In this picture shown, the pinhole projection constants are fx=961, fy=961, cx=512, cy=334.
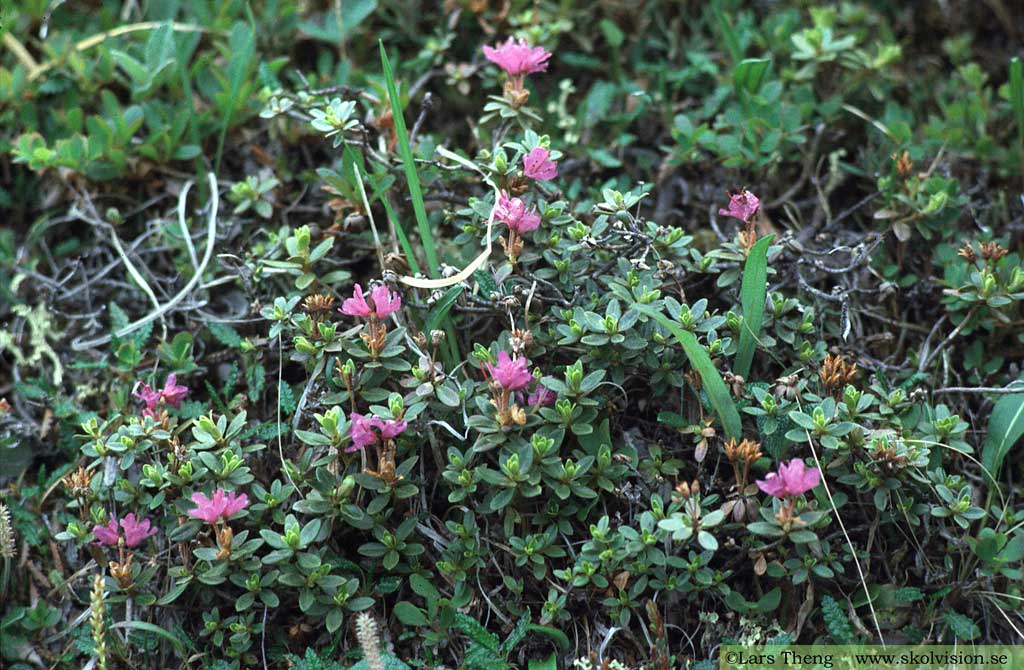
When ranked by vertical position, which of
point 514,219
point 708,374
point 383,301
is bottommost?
point 708,374

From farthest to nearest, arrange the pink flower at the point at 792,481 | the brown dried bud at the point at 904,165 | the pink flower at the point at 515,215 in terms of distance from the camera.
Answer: the brown dried bud at the point at 904,165, the pink flower at the point at 515,215, the pink flower at the point at 792,481

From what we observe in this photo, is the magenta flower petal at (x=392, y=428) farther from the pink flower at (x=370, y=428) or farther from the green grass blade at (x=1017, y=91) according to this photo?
the green grass blade at (x=1017, y=91)

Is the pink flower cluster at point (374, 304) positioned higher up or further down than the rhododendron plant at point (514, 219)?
further down

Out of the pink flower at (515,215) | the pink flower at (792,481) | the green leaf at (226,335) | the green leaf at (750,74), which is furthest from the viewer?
the green leaf at (750,74)

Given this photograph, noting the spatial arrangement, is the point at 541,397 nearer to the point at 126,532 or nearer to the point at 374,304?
the point at 374,304

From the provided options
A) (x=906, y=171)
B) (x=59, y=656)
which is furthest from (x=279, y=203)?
(x=906, y=171)

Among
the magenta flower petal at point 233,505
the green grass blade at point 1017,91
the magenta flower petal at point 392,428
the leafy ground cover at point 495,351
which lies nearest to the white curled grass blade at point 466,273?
the leafy ground cover at point 495,351

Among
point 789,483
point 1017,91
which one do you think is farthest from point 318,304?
point 1017,91

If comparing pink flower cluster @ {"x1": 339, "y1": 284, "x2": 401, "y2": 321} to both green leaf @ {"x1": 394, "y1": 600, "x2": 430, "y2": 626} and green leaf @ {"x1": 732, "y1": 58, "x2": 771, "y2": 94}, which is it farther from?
green leaf @ {"x1": 732, "y1": 58, "x2": 771, "y2": 94}
